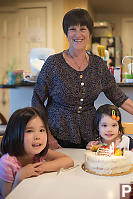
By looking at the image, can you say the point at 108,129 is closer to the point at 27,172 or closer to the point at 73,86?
the point at 73,86

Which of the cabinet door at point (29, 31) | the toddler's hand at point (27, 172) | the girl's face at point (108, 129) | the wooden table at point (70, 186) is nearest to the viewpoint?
the wooden table at point (70, 186)

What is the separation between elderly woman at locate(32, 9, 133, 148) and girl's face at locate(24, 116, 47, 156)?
15.3 inches

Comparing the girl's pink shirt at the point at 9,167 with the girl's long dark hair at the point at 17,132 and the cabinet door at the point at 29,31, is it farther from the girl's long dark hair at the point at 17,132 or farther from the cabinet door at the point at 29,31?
the cabinet door at the point at 29,31

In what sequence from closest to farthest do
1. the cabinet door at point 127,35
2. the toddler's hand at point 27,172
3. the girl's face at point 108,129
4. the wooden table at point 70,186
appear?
the wooden table at point 70,186, the toddler's hand at point 27,172, the girl's face at point 108,129, the cabinet door at point 127,35

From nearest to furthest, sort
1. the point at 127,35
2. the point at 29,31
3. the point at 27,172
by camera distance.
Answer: the point at 27,172, the point at 29,31, the point at 127,35

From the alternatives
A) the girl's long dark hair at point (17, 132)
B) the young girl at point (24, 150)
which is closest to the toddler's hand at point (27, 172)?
the young girl at point (24, 150)

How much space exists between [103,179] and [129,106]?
774 mm

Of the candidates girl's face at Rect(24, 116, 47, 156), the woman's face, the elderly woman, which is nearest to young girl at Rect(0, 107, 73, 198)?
girl's face at Rect(24, 116, 47, 156)

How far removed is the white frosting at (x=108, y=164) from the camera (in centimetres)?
123

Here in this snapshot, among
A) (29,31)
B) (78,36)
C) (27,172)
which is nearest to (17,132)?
(27,172)

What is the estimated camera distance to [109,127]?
164cm

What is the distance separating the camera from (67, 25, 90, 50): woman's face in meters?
1.69

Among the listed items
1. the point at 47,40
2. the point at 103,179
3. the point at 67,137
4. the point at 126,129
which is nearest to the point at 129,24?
the point at 47,40


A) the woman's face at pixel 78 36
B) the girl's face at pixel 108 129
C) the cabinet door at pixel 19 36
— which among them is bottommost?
the girl's face at pixel 108 129
